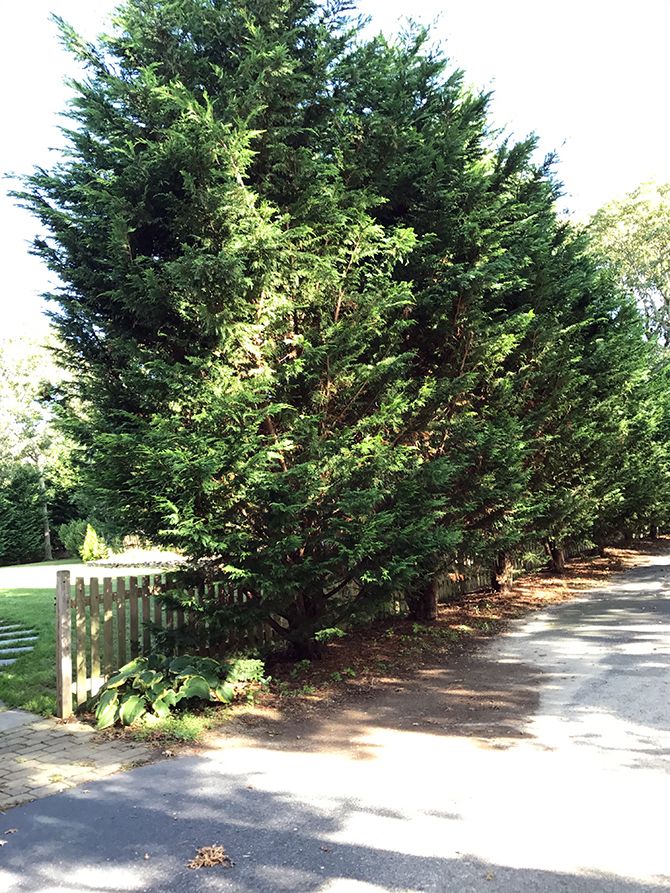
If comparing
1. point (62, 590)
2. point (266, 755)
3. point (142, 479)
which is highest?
point (142, 479)

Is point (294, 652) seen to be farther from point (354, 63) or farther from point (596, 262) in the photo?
point (596, 262)

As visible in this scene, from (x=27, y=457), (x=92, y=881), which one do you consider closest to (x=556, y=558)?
(x=92, y=881)

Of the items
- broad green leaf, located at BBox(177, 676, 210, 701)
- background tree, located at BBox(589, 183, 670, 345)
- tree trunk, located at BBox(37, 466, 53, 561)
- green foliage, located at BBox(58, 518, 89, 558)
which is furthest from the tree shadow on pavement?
background tree, located at BBox(589, 183, 670, 345)

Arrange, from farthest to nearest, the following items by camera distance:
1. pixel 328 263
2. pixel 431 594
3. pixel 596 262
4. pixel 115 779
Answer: pixel 596 262 < pixel 431 594 < pixel 328 263 < pixel 115 779

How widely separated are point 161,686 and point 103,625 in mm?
884

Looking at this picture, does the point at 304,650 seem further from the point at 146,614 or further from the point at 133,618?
the point at 133,618

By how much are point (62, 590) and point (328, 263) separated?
3907 mm

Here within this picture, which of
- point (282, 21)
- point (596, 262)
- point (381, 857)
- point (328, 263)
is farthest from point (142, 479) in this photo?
point (596, 262)

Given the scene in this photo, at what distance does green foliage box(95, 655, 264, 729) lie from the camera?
5.06 metres

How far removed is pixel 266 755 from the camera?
14.6ft

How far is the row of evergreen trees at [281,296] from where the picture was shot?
559 centimetres

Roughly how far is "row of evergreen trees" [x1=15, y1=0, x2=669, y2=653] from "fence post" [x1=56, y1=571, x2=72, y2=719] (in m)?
0.76

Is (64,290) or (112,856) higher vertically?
(64,290)

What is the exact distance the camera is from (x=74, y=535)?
2531 centimetres
